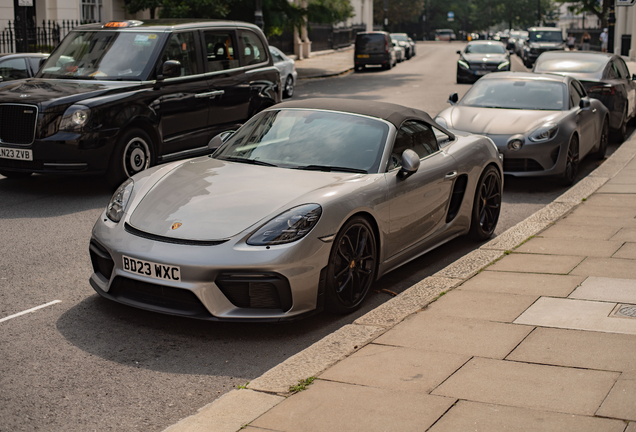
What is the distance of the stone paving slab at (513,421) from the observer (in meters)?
3.43

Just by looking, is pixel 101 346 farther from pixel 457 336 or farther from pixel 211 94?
pixel 211 94

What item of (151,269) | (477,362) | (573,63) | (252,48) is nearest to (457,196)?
(477,362)

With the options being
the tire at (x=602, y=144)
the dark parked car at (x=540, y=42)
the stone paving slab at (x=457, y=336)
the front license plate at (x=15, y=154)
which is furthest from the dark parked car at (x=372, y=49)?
the stone paving slab at (x=457, y=336)

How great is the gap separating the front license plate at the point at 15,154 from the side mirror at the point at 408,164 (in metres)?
4.95

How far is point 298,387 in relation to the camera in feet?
13.0

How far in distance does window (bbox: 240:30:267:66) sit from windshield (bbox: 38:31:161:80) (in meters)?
1.67

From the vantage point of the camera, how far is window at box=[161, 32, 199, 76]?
33.7 ft

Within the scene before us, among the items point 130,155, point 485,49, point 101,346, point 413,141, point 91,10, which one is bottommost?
point 101,346

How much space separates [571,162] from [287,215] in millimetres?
6539

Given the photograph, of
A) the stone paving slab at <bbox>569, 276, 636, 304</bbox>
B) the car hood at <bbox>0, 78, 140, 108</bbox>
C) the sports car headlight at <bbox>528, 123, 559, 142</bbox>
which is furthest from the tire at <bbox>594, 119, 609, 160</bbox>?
the car hood at <bbox>0, 78, 140, 108</bbox>

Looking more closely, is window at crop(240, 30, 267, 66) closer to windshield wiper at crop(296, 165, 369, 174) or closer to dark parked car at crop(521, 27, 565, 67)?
windshield wiper at crop(296, 165, 369, 174)

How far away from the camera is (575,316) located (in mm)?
5000

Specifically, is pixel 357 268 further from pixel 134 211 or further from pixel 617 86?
pixel 617 86

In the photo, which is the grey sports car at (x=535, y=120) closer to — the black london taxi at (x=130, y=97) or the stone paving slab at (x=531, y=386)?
the black london taxi at (x=130, y=97)
